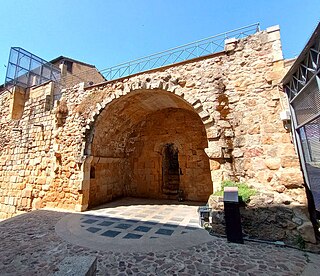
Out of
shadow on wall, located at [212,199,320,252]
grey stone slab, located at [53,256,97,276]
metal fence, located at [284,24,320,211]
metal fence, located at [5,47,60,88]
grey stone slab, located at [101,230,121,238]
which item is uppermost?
metal fence, located at [5,47,60,88]

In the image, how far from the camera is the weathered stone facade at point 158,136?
142 inches

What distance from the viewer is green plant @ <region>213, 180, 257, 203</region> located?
323 cm

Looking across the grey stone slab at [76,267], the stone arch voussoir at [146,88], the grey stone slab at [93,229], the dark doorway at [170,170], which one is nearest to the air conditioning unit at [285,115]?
the stone arch voussoir at [146,88]

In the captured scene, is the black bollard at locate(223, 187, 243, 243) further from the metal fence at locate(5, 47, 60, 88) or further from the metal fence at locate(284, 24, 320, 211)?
the metal fence at locate(5, 47, 60, 88)

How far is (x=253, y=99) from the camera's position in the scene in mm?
3760

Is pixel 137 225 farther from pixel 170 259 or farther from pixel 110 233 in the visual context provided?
pixel 170 259

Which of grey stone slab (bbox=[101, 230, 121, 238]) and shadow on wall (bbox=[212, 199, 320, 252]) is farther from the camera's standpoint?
grey stone slab (bbox=[101, 230, 121, 238])

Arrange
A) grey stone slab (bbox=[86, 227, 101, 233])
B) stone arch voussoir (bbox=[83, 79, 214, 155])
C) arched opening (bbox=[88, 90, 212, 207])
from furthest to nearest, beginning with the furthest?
arched opening (bbox=[88, 90, 212, 207])
stone arch voussoir (bbox=[83, 79, 214, 155])
grey stone slab (bbox=[86, 227, 101, 233])

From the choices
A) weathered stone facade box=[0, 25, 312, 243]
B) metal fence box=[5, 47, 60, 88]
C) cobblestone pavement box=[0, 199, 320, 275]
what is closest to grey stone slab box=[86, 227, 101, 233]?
cobblestone pavement box=[0, 199, 320, 275]

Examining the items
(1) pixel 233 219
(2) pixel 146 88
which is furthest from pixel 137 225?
(2) pixel 146 88

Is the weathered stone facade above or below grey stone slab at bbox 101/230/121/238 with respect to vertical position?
above

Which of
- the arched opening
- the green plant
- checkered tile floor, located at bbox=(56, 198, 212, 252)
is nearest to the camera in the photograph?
checkered tile floor, located at bbox=(56, 198, 212, 252)

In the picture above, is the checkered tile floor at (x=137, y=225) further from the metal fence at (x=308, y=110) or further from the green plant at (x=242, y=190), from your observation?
the metal fence at (x=308, y=110)

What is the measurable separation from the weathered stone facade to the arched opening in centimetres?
4
